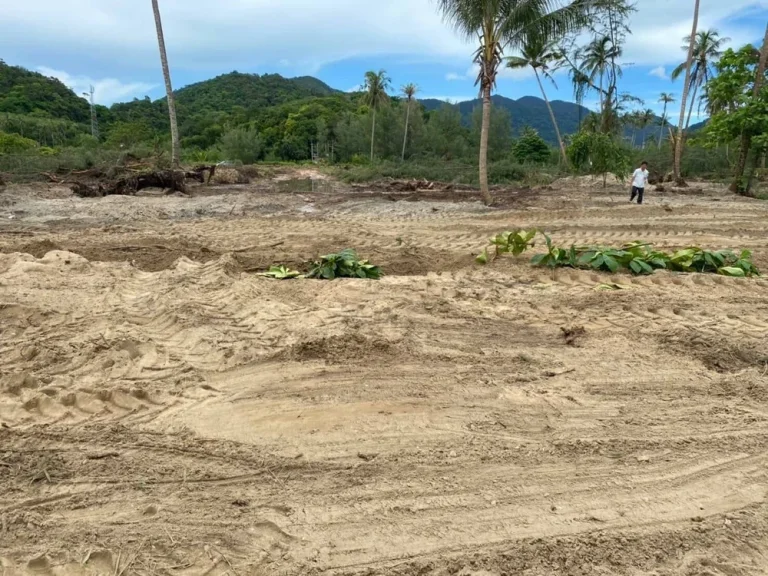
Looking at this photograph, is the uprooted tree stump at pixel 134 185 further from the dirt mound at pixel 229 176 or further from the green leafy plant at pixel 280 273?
the green leafy plant at pixel 280 273

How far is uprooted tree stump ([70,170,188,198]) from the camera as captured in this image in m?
15.6

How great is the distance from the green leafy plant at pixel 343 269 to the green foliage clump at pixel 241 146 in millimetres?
39229

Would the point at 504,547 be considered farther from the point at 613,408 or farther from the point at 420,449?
the point at 613,408

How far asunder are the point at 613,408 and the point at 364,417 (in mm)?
1563

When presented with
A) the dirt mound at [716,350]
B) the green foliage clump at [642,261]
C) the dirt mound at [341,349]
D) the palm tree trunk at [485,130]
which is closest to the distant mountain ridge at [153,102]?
the palm tree trunk at [485,130]

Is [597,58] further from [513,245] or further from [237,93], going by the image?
[237,93]

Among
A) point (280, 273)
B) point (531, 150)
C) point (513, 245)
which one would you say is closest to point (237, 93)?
point (531, 150)

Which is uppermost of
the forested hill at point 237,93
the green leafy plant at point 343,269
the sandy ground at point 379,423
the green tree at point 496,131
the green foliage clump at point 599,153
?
the forested hill at point 237,93

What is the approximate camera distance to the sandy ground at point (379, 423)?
2221 millimetres

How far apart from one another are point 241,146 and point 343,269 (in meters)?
42.7

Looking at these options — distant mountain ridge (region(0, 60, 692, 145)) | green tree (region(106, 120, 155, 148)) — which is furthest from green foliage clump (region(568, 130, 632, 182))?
green tree (region(106, 120, 155, 148))

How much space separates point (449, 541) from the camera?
2248 millimetres

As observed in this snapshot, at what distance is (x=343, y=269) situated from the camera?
660cm

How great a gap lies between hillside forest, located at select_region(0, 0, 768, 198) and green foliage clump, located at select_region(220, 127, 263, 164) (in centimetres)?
13
